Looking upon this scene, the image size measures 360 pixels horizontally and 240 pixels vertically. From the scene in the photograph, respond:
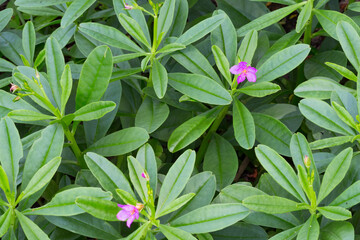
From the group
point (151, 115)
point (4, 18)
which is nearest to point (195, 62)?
point (151, 115)

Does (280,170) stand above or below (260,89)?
below

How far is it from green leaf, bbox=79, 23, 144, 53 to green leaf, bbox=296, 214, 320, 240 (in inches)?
28.0

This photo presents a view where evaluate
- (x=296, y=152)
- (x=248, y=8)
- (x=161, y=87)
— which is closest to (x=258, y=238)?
(x=296, y=152)

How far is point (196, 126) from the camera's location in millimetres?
1393

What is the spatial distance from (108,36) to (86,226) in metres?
0.60

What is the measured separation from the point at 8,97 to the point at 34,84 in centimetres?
14

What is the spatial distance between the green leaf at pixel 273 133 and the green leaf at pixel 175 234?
16.3 inches

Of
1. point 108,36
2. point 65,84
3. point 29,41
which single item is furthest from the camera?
point 29,41

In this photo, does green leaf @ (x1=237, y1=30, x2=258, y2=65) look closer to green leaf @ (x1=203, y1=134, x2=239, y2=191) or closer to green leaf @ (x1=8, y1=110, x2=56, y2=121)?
green leaf @ (x1=203, y1=134, x2=239, y2=191)

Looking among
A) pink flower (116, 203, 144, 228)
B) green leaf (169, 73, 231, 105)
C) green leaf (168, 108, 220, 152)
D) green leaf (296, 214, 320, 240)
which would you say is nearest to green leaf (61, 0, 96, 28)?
green leaf (169, 73, 231, 105)

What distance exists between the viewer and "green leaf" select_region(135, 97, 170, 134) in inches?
54.9

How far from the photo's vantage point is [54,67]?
1339 millimetres

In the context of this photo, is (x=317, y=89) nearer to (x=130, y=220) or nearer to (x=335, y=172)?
(x=335, y=172)

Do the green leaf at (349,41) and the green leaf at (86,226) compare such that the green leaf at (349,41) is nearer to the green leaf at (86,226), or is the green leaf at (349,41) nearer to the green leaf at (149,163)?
the green leaf at (149,163)
